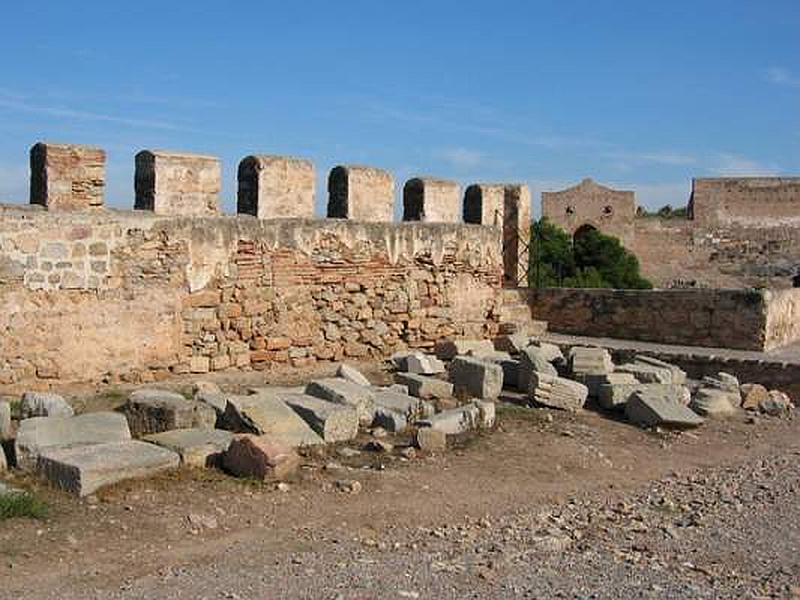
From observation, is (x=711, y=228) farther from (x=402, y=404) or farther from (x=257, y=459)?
(x=257, y=459)

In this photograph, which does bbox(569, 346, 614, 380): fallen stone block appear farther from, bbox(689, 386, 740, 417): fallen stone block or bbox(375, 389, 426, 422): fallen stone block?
bbox(375, 389, 426, 422): fallen stone block

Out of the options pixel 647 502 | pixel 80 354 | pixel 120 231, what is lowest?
pixel 647 502

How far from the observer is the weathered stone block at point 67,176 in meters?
8.63

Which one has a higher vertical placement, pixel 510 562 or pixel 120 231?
A: pixel 120 231

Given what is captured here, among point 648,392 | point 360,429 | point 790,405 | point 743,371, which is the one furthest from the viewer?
point 743,371

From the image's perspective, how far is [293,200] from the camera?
10469 mm

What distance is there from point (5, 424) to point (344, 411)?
253 centimetres

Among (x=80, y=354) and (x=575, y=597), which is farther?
(x=80, y=354)

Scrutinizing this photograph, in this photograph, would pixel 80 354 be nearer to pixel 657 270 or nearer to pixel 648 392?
pixel 648 392

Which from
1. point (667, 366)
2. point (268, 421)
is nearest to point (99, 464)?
point (268, 421)

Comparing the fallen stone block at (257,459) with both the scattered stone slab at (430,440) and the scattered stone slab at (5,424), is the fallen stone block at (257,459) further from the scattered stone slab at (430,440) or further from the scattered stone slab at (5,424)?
the scattered stone slab at (5,424)

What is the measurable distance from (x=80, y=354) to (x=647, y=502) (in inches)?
200

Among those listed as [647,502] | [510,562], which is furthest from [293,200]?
[510,562]

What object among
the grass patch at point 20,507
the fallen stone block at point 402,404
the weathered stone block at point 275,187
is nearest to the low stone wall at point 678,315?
the weathered stone block at point 275,187
